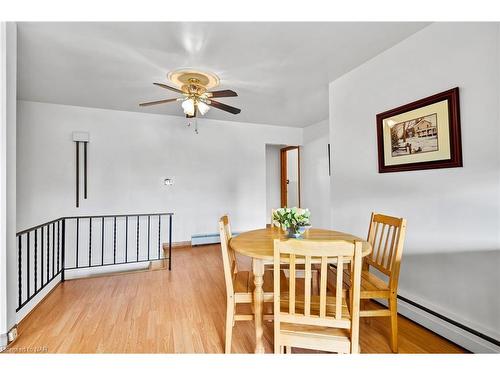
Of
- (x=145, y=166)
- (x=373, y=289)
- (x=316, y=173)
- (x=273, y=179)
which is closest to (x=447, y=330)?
(x=373, y=289)

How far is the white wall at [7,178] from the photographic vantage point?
5.44 feet

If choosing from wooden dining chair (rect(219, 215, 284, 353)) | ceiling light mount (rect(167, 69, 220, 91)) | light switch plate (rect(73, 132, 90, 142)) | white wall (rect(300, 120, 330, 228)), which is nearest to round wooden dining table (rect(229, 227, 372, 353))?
wooden dining chair (rect(219, 215, 284, 353))

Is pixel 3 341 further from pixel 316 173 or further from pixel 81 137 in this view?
pixel 316 173

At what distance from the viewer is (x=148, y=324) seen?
1.99m

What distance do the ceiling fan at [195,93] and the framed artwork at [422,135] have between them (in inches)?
59.5

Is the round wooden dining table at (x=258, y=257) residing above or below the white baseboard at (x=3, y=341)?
above

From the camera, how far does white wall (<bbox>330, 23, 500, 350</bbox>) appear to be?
63.0 inches

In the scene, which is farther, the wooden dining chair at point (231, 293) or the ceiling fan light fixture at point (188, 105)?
the ceiling fan light fixture at point (188, 105)

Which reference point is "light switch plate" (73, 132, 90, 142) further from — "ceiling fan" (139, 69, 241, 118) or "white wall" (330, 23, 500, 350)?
"white wall" (330, 23, 500, 350)

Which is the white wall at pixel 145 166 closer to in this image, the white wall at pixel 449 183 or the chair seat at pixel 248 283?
the white wall at pixel 449 183

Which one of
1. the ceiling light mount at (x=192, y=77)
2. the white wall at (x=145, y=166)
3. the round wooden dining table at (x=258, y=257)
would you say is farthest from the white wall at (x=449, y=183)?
the white wall at (x=145, y=166)

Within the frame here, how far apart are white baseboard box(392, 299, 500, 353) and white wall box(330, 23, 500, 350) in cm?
5
